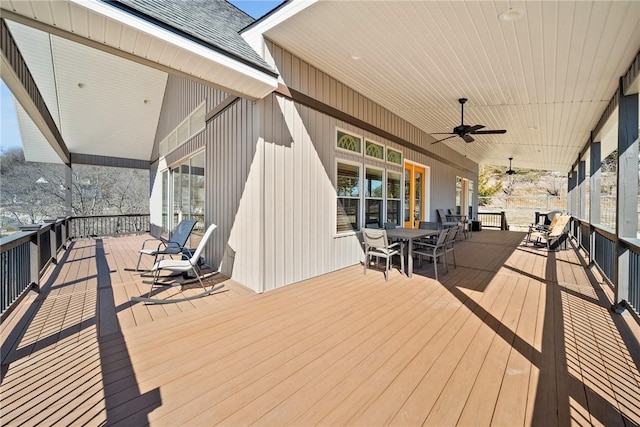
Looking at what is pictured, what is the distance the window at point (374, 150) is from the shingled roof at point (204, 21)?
2.64 meters

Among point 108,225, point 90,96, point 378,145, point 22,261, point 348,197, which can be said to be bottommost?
point 108,225

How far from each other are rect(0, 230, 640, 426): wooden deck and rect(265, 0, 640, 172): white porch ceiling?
2962 mm

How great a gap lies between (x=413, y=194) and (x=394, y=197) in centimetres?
129

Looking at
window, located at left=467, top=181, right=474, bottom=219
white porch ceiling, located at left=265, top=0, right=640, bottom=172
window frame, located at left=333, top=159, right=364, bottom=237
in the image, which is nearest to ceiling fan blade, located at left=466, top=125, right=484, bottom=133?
white porch ceiling, located at left=265, top=0, right=640, bottom=172

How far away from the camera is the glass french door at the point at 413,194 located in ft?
23.7

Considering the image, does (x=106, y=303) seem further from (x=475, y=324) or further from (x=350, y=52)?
(x=350, y=52)

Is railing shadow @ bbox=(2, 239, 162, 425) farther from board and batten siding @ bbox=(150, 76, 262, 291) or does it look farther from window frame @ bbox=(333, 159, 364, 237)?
window frame @ bbox=(333, 159, 364, 237)

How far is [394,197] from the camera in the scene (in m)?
6.57

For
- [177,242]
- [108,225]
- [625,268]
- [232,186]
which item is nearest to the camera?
[625,268]

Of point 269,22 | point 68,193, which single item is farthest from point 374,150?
point 68,193

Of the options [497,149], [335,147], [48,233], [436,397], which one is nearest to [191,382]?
[436,397]

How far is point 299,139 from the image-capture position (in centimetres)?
409

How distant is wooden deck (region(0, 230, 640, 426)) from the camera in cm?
159

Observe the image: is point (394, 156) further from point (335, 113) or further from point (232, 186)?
point (232, 186)
